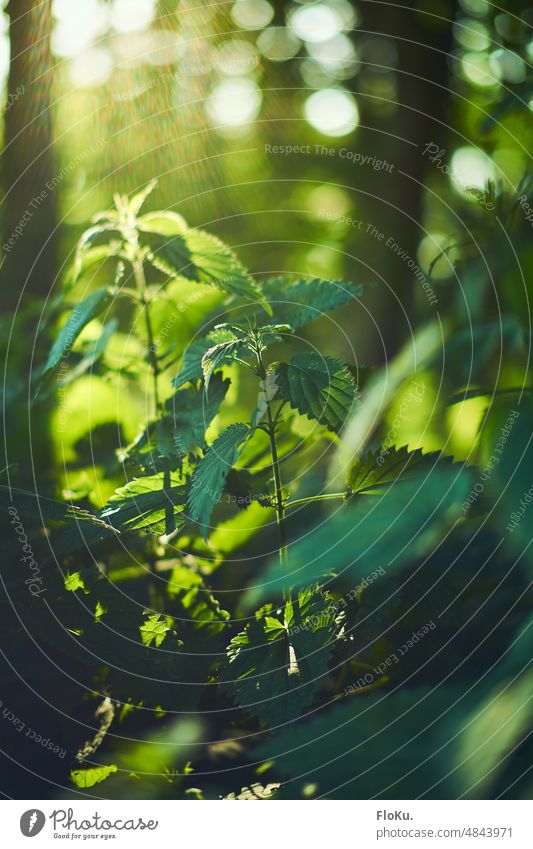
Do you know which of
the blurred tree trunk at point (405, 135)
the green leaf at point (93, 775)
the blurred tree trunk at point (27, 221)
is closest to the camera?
the green leaf at point (93, 775)

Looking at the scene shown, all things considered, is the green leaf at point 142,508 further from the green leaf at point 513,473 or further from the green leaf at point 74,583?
the green leaf at point 513,473

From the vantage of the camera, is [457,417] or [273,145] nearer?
[457,417]

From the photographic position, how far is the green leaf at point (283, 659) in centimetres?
50

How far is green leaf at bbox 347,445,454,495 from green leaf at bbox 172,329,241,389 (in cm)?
15

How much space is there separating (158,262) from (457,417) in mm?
342

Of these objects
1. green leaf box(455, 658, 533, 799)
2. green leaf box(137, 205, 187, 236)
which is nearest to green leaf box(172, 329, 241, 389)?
green leaf box(137, 205, 187, 236)

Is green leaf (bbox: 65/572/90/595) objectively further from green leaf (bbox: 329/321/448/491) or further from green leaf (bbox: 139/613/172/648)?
green leaf (bbox: 329/321/448/491)

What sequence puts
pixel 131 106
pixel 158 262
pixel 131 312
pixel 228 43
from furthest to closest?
pixel 228 43
pixel 131 106
pixel 131 312
pixel 158 262

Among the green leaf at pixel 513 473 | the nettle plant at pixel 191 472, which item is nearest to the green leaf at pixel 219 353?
the nettle plant at pixel 191 472

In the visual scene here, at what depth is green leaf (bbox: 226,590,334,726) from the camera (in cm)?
50

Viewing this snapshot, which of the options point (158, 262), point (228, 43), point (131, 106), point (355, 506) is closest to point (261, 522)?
point (355, 506)

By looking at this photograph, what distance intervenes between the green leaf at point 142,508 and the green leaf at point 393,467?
147 millimetres
